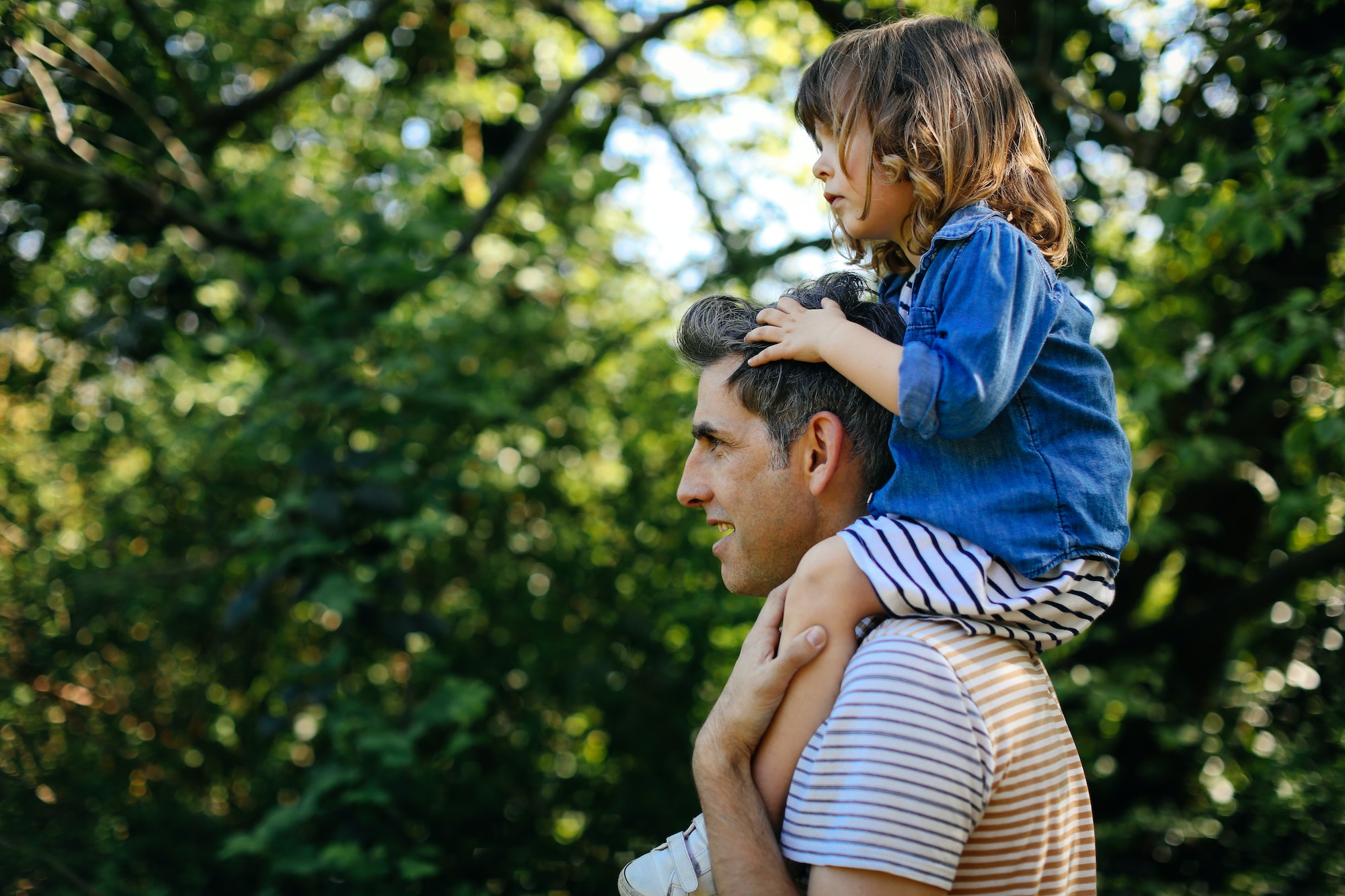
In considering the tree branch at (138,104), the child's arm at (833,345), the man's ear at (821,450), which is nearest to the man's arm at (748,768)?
the man's ear at (821,450)

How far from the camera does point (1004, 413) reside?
143cm

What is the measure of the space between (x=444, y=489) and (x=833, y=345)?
2.67 m

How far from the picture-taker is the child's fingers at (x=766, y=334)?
163cm

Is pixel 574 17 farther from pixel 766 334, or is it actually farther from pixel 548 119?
pixel 766 334

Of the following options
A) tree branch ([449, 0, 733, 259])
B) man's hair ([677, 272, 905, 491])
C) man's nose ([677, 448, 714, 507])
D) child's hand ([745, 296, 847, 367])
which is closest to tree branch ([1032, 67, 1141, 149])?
tree branch ([449, 0, 733, 259])

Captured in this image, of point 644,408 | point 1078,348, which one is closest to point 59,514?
point 644,408

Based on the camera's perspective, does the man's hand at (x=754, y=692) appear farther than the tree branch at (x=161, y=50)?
No

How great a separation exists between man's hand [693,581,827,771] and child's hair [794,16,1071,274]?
65cm

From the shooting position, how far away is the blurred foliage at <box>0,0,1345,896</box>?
365cm

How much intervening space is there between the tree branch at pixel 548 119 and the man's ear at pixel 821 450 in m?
3.16

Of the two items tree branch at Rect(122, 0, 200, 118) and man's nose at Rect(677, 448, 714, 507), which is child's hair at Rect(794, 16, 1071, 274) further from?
tree branch at Rect(122, 0, 200, 118)

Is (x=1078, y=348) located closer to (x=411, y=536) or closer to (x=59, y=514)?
(x=411, y=536)

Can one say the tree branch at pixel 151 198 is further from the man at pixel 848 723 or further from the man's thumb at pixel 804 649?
the man's thumb at pixel 804 649

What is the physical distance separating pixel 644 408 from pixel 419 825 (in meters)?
2.00
